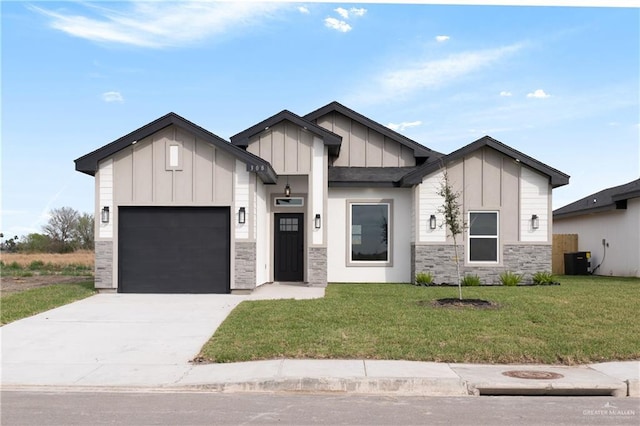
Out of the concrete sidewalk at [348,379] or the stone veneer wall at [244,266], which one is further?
the stone veneer wall at [244,266]

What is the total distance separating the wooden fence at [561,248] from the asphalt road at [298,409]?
19.0m

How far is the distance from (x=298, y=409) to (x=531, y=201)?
13.9 metres

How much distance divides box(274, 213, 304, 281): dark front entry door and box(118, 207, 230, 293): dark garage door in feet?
11.3

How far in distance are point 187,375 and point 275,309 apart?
4.46 metres

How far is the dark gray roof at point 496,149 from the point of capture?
18.3 m

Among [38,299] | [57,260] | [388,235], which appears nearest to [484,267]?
[388,235]

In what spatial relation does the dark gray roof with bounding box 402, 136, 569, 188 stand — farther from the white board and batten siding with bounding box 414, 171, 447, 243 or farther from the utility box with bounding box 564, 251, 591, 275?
the utility box with bounding box 564, 251, 591, 275

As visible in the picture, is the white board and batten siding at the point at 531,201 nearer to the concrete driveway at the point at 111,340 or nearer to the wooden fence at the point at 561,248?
the wooden fence at the point at 561,248

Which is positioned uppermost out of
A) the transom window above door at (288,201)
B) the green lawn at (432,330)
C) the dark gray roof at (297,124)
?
the dark gray roof at (297,124)

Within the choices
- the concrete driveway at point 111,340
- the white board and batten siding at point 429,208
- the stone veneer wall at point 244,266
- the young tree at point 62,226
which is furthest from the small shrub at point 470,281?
the young tree at point 62,226

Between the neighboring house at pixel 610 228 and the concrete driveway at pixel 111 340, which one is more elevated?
the neighboring house at pixel 610 228

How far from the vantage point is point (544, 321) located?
37.6 feet

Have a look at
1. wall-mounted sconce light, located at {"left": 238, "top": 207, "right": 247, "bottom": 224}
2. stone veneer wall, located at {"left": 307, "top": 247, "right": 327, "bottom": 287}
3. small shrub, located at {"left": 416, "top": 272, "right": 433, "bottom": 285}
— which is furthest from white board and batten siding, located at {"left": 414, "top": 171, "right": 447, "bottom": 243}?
wall-mounted sconce light, located at {"left": 238, "top": 207, "right": 247, "bottom": 224}

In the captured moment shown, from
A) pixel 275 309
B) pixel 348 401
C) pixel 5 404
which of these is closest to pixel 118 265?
pixel 275 309
